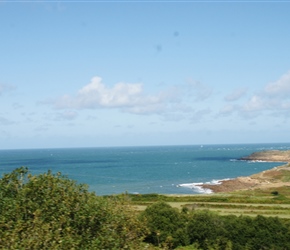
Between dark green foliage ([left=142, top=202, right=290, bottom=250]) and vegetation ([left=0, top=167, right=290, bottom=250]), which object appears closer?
vegetation ([left=0, top=167, right=290, bottom=250])

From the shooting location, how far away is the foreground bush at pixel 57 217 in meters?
14.3

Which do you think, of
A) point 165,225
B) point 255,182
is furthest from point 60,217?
point 255,182

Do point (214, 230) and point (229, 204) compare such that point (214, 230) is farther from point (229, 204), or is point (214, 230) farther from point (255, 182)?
point (255, 182)

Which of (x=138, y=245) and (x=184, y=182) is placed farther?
(x=184, y=182)

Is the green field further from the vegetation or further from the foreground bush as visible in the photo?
the foreground bush

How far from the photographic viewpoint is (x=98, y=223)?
17.2 meters

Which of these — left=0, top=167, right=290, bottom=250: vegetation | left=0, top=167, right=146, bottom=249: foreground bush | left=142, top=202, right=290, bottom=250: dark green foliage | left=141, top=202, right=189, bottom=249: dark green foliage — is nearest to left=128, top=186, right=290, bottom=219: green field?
left=141, top=202, right=189, bottom=249: dark green foliage

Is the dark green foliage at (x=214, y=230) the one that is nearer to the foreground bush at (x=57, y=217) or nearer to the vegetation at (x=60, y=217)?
the vegetation at (x=60, y=217)

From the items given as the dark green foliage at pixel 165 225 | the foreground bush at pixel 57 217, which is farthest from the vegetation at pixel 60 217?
→ the dark green foliage at pixel 165 225

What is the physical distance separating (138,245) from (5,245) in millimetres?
5819

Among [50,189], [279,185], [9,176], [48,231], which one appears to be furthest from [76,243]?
[279,185]

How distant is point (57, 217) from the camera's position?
1694cm

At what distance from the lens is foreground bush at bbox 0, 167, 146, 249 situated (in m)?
14.3

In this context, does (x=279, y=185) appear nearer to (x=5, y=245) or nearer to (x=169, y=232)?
(x=169, y=232)
